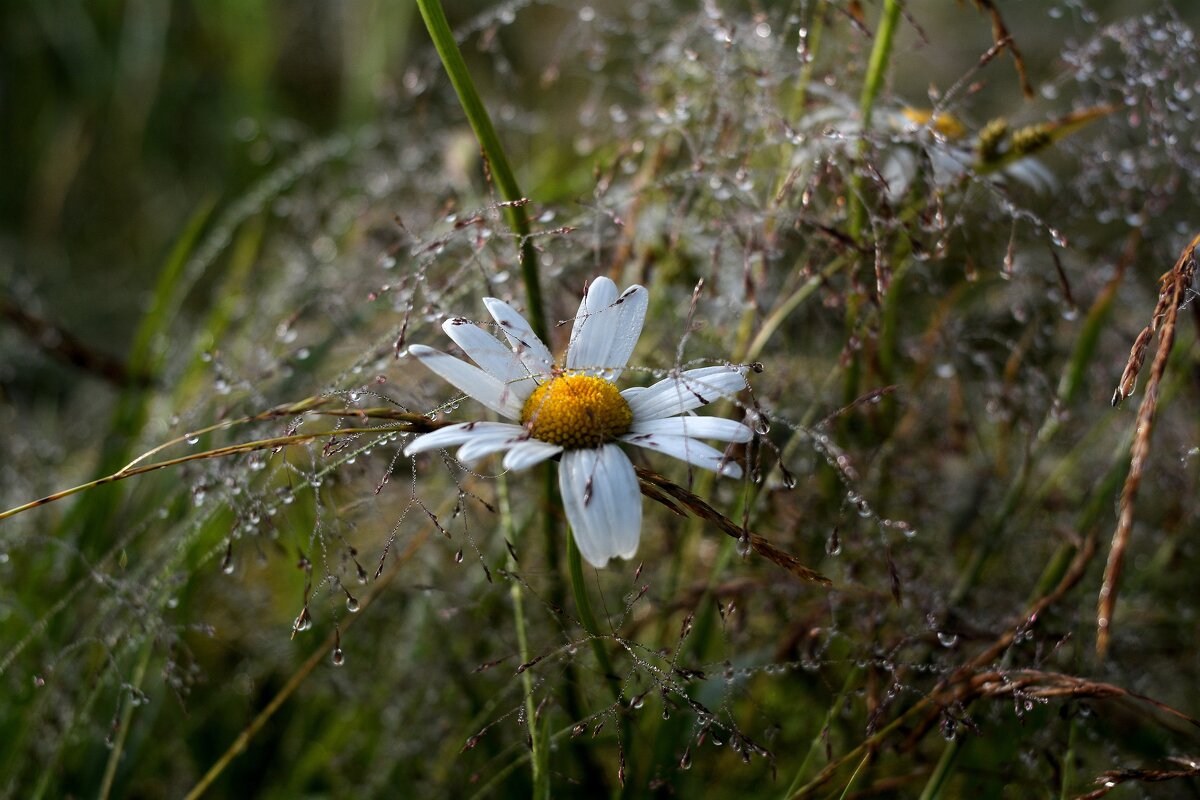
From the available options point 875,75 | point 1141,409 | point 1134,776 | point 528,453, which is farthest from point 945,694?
point 875,75

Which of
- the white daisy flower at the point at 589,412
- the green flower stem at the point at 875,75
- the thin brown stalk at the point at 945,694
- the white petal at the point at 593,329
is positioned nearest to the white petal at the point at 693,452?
the white daisy flower at the point at 589,412

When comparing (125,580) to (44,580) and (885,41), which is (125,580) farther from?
(885,41)

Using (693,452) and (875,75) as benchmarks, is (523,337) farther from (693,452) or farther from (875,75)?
(875,75)

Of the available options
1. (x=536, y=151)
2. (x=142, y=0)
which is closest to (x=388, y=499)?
(x=536, y=151)

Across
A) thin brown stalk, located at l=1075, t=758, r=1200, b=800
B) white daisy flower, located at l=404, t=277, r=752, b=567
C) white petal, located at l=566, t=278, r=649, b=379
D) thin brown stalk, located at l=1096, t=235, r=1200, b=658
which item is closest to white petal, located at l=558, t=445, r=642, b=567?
white daisy flower, located at l=404, t=277, r=752, b=567

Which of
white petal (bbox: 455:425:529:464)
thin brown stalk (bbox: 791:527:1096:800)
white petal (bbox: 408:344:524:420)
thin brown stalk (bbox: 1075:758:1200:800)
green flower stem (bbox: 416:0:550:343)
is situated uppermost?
green flower stem (bbox: 416:0:550:343)

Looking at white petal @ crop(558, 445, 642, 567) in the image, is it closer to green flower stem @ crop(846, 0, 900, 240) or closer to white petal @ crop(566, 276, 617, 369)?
white petal @ crop(566, 276, 617, 369)
